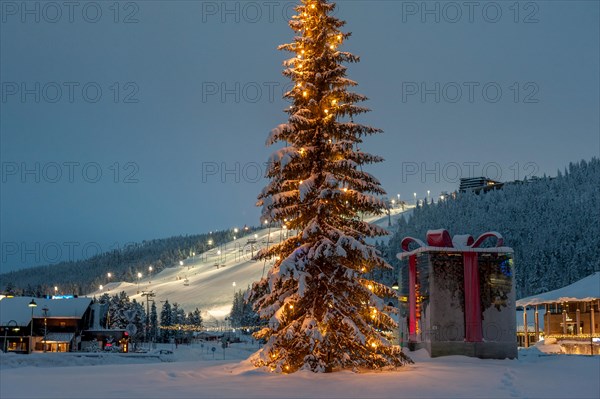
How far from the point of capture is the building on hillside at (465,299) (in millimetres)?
30188

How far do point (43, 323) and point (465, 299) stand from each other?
59817 millimetres

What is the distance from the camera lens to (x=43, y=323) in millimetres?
76188

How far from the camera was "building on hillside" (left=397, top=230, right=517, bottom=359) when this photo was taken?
3019 centimetres

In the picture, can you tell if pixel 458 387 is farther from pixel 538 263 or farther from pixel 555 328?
pixel 538 263

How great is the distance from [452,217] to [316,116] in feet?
564

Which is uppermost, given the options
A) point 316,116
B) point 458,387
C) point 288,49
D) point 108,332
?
point 288,49

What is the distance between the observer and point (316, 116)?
2278cm

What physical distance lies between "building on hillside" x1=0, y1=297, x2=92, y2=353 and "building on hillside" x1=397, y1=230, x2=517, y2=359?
174 feet

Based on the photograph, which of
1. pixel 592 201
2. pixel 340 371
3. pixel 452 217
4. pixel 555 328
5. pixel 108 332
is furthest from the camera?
pixel 452 217

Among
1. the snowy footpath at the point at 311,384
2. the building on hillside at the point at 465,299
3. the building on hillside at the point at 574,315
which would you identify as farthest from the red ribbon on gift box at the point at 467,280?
the building on hillside at the point at 574,315

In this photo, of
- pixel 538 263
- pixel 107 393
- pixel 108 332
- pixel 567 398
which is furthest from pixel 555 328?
pixel 538 263

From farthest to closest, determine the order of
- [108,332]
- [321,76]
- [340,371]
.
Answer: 1. [108,332]
2. [321,76]
3. [340,371]

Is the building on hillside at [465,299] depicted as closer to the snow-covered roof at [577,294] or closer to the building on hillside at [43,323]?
the snow-covered roof at [577,294]

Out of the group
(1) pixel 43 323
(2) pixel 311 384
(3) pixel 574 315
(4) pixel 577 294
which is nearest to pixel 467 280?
(4) pixel 577 294
